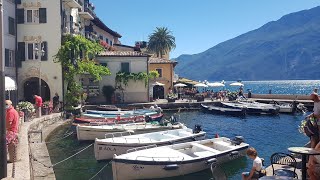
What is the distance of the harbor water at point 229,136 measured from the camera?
17.3 meters

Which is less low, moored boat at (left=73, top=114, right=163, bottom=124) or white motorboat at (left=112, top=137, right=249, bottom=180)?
moored boat at (left=73, top=114, right=163, bottom=124)

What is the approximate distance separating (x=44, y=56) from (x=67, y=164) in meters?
19.8

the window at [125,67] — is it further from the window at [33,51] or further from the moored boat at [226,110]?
the window at [33,51]

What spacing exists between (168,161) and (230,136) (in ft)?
49.3

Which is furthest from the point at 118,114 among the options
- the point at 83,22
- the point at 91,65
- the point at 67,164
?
the point at 83,22

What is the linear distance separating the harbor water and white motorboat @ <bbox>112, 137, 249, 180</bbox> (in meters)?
0.62

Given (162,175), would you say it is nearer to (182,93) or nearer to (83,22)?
(83,22)

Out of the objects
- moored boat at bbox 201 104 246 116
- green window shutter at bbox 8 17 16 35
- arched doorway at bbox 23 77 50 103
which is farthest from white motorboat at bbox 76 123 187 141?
moored boat at bbox 201 104 246 116

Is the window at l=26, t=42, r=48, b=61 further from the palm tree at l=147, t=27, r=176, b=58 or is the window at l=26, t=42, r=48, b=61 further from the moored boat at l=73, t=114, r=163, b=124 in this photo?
the palm tree at l=147, t=27, r=176, b=58

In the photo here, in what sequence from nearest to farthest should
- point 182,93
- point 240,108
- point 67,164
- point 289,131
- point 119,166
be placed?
point 119,166 < point 67,164 < point 289,131 < point 240,108 < point 182,93

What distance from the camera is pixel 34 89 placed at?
123ft

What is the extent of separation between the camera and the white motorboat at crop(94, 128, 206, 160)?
1870 centimetres

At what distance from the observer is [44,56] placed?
117 feet

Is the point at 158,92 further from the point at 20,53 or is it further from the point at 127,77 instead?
the point at 20,53
